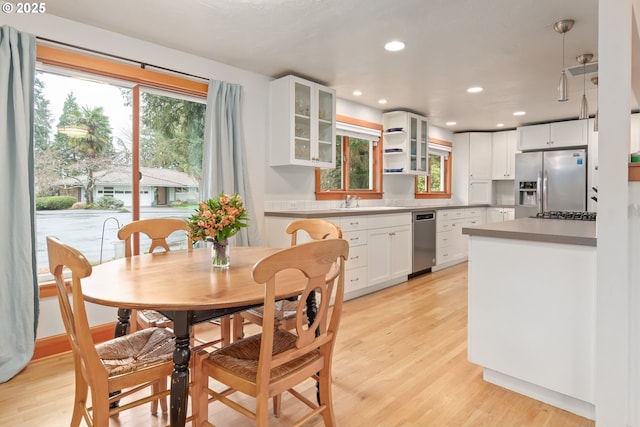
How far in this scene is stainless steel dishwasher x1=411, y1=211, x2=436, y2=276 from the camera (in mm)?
4793

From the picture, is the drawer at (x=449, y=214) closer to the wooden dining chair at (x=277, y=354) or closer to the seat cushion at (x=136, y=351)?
the wooden dining chair at (x=277, y=354)

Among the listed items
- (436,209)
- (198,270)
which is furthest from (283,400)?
(436,209)

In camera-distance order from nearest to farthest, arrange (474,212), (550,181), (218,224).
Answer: (218,224) < (550,181) < (474,212)

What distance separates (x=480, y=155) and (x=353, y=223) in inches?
162

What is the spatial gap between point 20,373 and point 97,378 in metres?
1.55

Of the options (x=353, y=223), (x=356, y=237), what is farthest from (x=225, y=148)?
(x=356, y=237)

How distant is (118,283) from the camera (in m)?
1.48

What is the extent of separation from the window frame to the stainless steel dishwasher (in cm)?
73

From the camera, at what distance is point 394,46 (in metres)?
3.00

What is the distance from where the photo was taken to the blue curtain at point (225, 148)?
10.6 ft

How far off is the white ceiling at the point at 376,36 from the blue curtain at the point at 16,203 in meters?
0.44

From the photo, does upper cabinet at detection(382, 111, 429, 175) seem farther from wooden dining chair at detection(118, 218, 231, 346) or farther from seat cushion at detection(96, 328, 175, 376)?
seat cushion at detection(96, 328, 175, 376)

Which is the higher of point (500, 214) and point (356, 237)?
point (500, 214)

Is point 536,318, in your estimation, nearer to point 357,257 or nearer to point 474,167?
point 357,257
